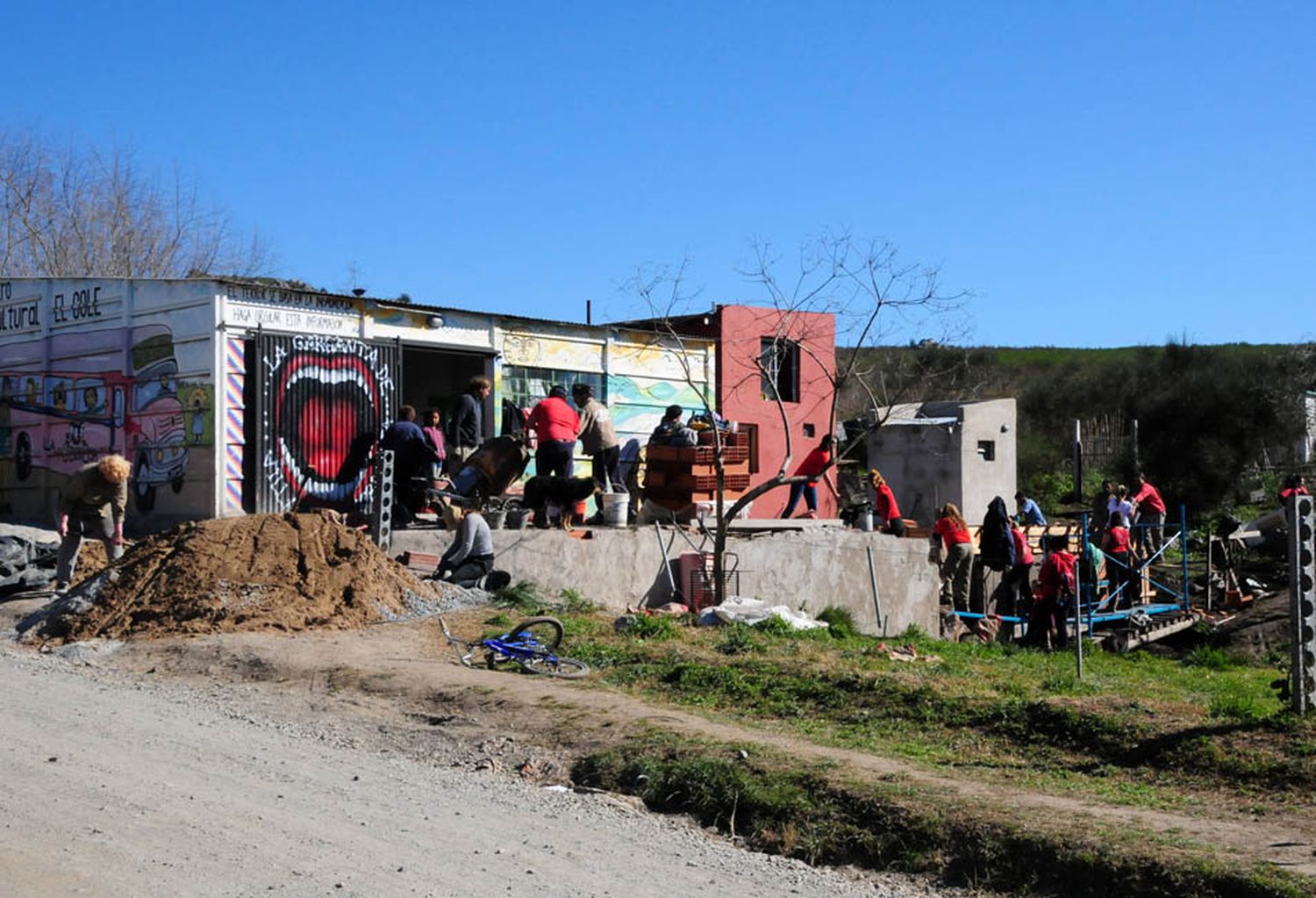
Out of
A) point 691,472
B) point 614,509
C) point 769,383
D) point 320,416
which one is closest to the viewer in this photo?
point 614,509

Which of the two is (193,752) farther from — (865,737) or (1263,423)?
(1263,423)

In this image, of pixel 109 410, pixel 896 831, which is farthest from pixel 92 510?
pixel 896 831

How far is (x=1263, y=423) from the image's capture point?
4688cm

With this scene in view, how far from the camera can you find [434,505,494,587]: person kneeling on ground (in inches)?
627

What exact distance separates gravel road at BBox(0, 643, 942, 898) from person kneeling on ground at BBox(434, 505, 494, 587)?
5.31 meters

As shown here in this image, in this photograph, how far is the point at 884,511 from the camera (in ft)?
74.1

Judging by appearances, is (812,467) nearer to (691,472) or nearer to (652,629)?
(691,472)

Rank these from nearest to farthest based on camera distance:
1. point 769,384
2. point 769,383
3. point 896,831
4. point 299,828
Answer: point 299,828 < point 896,831 < point 769,383 < point 769,384

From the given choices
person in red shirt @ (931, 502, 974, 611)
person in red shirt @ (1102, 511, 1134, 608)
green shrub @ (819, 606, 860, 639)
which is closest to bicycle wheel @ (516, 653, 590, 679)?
green shrub @ (819, 606, 860, 639)

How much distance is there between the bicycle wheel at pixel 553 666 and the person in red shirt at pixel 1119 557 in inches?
511

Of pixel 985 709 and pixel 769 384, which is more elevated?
pixel 769 384

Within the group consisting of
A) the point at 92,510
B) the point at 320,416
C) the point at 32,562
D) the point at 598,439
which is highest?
the point at 320,416

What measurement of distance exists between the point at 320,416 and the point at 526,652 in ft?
24.5

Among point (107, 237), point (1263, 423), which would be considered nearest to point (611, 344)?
point (107, 237)
